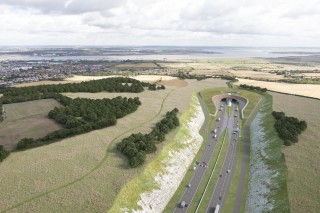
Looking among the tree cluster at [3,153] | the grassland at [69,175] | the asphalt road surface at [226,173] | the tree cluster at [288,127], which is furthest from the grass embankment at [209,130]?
Result: the tree cluster at [3,153]

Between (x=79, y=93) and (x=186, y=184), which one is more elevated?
(x=79, y=93)

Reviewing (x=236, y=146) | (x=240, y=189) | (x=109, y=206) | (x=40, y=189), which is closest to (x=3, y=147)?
(x=40, y=189)

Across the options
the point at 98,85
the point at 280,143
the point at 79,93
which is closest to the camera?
the point at 280,143

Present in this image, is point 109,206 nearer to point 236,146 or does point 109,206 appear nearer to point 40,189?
point 40,189

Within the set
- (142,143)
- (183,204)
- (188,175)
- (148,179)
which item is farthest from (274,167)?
(142,143)

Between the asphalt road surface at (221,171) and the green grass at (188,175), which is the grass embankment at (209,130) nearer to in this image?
the green grass at (188,175)

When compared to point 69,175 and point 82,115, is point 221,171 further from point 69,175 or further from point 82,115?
point 82,115
